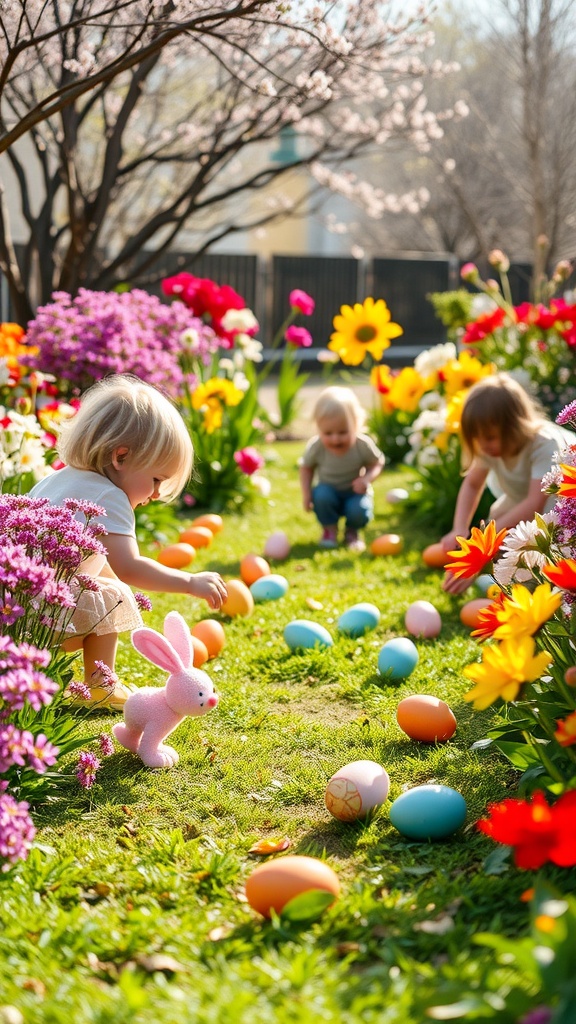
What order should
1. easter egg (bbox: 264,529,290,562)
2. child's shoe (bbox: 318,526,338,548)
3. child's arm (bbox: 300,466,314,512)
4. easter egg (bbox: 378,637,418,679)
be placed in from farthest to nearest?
child's arm (bbox: 300,466,314,512) → child's shoe (bbox: 318,526,338,548) → easter egg (bbox: 264,529,290,562) → easter egg (bbox: 378,637,418,679)

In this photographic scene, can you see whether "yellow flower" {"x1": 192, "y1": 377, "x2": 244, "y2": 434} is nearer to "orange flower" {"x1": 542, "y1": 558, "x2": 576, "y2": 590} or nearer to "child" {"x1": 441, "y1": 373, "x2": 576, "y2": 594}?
"child" {"x1": 441, "y1": 373, "x2": 576, "y2": 594}

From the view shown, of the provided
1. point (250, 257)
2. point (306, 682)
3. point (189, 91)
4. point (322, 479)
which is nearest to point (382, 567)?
point (322, 479)

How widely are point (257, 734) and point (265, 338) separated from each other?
47.1 ft

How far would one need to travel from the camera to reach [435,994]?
164 centimetres

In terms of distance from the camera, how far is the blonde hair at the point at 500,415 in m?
4.14

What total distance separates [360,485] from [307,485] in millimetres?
326

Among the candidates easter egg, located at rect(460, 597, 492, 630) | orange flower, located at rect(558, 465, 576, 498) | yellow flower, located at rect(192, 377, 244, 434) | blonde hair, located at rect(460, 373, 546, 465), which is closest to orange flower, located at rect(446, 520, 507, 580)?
orange flower, located at rect(558, 465, 576, 498)

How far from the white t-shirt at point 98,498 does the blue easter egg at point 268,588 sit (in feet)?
4.45

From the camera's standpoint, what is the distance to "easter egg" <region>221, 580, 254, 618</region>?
4.18m

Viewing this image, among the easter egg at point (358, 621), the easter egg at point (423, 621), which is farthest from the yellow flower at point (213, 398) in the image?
the easter egg at point (423, 621)

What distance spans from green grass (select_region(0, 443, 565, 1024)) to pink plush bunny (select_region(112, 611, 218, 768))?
71 mm

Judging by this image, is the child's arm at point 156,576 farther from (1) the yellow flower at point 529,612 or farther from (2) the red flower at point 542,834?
(2) the red flower at point 542,834

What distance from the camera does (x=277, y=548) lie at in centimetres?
515

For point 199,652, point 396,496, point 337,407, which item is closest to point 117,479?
A: point 199,652
